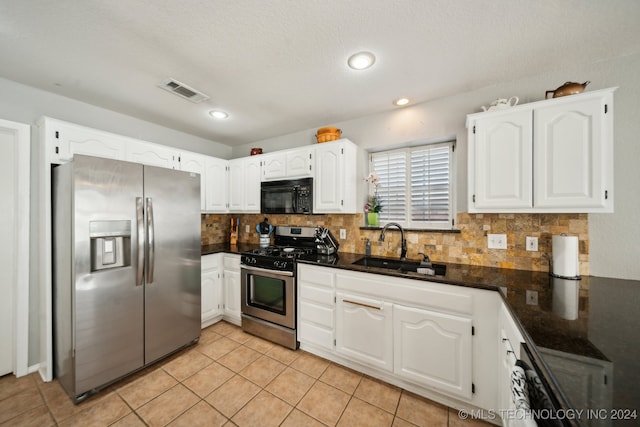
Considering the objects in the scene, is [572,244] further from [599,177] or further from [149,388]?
[149,388]

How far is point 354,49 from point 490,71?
44.1 inches

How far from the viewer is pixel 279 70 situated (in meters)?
1.76

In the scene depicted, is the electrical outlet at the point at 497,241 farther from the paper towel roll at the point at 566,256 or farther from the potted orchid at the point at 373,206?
the potted orchid at the point at 373,206

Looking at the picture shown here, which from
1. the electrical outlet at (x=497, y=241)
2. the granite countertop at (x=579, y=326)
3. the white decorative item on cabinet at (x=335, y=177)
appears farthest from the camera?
the white decorative item on cabinet at (x=335, y=177)

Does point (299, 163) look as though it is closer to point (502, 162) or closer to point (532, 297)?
point (502, 162)

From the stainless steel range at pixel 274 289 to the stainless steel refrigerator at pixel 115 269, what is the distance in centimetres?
62

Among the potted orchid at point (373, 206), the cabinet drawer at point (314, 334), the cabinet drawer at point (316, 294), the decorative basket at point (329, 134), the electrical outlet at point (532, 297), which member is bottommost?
the cabinet drawer at point (314, 334)

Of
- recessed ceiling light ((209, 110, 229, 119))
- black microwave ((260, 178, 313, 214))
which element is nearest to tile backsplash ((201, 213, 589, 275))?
black microwave ((260, 178, 313, 214))

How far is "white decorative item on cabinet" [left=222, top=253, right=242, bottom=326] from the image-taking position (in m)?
2.77

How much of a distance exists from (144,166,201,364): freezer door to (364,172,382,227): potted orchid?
5.92 ft

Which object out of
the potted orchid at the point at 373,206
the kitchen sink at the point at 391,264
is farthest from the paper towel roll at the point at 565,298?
Answer: the potted orchid at the point at 373,206

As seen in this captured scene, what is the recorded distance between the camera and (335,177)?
250 cm

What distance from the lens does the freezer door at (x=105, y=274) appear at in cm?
164

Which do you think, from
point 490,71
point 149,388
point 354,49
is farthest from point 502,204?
point 149,388
